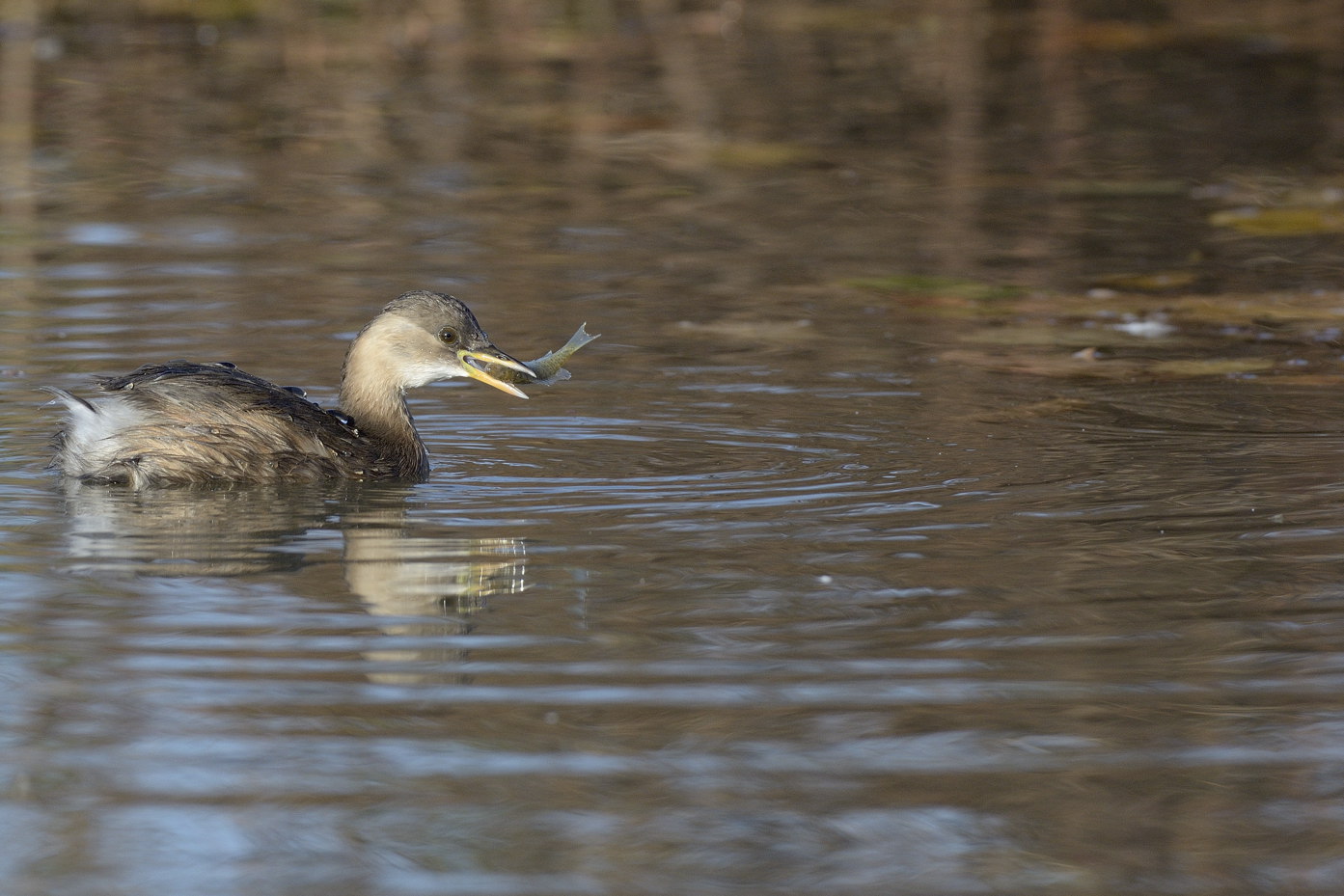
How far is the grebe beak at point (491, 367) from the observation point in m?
7.35

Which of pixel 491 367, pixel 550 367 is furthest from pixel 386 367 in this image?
pixel 550 367

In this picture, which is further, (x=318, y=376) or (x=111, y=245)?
(x=111, y=245)

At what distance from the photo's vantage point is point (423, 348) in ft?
24.2

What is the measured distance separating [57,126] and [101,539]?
32.4 feet

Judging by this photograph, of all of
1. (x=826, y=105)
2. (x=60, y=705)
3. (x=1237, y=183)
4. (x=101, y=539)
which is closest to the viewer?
(x=60, y=705)

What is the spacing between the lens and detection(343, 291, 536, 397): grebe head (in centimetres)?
735

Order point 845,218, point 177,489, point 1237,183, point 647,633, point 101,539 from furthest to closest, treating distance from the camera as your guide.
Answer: point 1237,183, point 845,218, point 177,489, point 101,539, point 647,633

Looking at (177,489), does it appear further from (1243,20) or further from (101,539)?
(1243,20)

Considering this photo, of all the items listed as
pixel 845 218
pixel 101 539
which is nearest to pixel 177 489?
pixel 101 539

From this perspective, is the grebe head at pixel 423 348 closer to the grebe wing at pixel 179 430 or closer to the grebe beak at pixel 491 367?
the grebe beak at pixel 491 367

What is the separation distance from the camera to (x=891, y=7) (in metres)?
23.0

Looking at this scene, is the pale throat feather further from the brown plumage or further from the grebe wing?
the grebe wing

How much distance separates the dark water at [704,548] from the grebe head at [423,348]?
335 millimetres

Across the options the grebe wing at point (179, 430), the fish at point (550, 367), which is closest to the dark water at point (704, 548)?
the grebe wing at point (179, 430)
